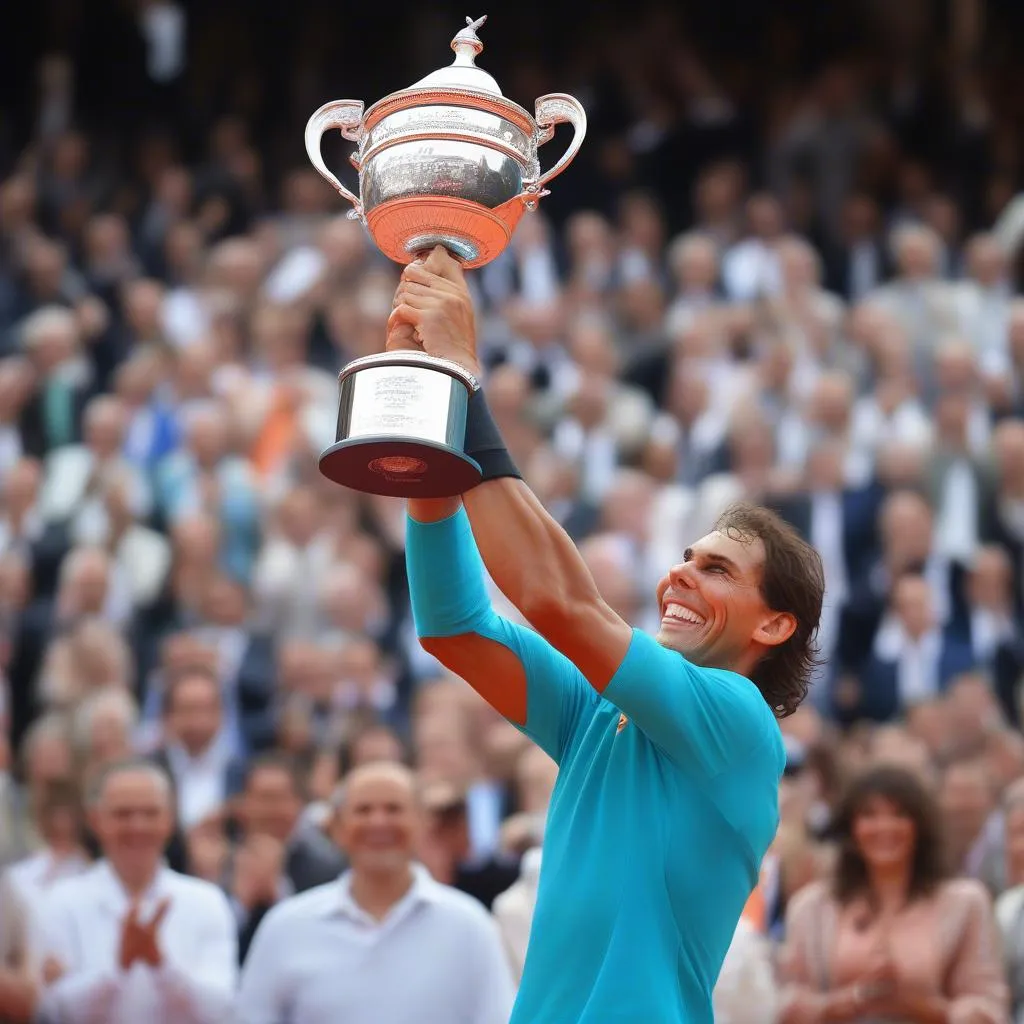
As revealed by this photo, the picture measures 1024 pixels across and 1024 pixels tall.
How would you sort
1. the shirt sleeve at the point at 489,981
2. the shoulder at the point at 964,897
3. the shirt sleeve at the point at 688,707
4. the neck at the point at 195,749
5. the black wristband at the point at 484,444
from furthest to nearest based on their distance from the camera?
the neck at the point at 195,749 < the shoulder at the point at 964,897 < the shirt sleeve at the point at 489,981 < the black wristband at the point at 484,444 < the shirt sleeve at the point at 688,707

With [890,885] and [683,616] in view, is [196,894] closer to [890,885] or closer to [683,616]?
[890,885]

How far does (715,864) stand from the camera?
12.6ft

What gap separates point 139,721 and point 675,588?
6.69 meters

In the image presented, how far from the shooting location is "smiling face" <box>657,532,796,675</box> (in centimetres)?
409

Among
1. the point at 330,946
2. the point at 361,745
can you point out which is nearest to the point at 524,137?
the point at 330,946

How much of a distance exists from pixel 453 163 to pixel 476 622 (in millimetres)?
899

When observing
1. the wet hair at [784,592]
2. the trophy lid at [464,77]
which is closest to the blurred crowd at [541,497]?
the wet hair at [784,592]

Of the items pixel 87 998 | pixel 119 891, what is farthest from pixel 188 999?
pixel 119 891

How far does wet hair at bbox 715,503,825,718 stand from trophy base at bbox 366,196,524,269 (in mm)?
744

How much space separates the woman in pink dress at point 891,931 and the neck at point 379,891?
4.13ft

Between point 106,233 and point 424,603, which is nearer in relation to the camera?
point 424,603

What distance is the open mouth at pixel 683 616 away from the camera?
13.5ft

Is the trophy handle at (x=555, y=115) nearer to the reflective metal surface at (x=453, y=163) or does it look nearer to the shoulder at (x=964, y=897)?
the reflective metal surface at (x=453, y=163)

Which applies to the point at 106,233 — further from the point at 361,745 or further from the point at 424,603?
the point at 424,603
